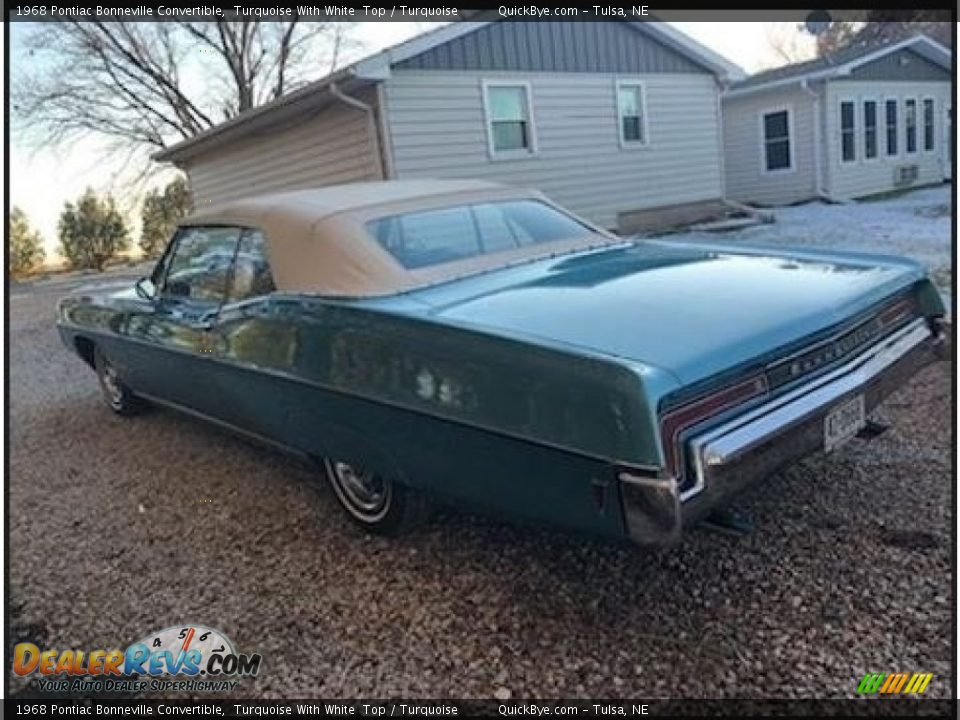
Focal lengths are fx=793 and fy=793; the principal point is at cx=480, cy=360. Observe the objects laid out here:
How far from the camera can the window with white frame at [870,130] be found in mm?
18062

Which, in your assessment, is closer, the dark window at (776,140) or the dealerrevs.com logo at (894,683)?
the dealerrevs.com logo at (894,683)

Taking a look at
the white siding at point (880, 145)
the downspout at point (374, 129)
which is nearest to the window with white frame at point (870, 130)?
the white siding at point (880, 145)

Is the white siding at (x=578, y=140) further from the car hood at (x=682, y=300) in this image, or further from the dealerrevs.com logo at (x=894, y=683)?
the dealerrevs.com logo at (x=894, y=683)

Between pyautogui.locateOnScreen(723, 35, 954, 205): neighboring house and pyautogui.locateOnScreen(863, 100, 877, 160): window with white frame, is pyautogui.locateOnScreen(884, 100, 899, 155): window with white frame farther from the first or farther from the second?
pyautogui.locateOnScreen(863, 100, 877, 160): window with white frame

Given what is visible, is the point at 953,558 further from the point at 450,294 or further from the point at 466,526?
the point at 450,294

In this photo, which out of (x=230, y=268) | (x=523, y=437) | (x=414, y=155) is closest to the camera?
(x=523, y=437)

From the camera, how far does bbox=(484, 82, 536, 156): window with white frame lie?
1224 cm

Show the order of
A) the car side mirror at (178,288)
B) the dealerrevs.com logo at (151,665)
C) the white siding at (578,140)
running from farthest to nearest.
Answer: the white siding at (578,140) < the car side mirror at (178,288) < the dealerrevs.com logo at (151,665)

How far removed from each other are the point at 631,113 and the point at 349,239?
11851 millimetres

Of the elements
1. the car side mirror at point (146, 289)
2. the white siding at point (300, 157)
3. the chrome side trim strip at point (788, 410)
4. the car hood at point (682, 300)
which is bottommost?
the chrome side trim strip at point (788, 410)

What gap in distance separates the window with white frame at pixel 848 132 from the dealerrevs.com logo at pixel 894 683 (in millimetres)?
17455

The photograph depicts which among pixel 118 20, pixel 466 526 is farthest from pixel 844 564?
pixel 118 20

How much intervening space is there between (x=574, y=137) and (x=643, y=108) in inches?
71.5

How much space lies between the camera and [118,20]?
23500 millimetres
